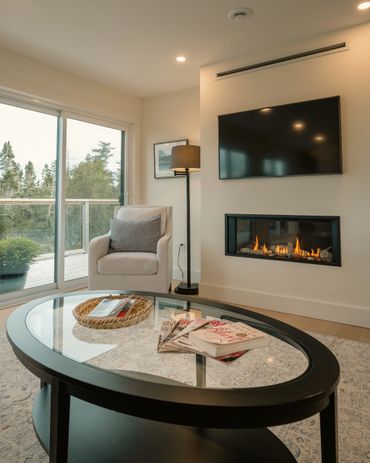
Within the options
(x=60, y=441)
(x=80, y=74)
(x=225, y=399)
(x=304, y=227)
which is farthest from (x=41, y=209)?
(x=225, y=399)

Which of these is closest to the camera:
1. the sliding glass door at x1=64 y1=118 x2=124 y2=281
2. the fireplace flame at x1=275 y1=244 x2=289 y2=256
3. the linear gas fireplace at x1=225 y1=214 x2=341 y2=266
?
the linear gas fireplace at x1=225 y1=214 x2=341 y2=266

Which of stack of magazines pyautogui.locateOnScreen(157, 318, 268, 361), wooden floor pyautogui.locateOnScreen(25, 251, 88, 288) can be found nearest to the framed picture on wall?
wooden floor pyautogui.locateOnScreen(25, 251, 88, 288)

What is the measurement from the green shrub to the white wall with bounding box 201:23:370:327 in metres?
1.82

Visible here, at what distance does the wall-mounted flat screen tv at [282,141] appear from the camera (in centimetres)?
273

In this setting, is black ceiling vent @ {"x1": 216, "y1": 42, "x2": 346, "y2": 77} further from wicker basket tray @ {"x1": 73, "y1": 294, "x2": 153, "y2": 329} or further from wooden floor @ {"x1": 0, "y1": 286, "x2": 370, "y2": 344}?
wicker basket tray @ {"x1": 73, "y1": 294, "x2": 153, "y2": 329}

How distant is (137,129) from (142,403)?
163 inches

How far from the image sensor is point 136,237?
11.0ft

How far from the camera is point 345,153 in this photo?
2689 mm

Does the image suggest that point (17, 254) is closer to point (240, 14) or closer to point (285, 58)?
point (240, 14)

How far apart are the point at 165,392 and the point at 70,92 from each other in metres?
3.61

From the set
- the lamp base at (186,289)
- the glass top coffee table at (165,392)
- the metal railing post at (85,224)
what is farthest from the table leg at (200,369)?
the metal railing post at (85,224)

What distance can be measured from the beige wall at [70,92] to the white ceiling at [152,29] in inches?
4.6

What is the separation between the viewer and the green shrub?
3189mm

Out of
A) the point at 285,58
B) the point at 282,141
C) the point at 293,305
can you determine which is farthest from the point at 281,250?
the point at 285,58
